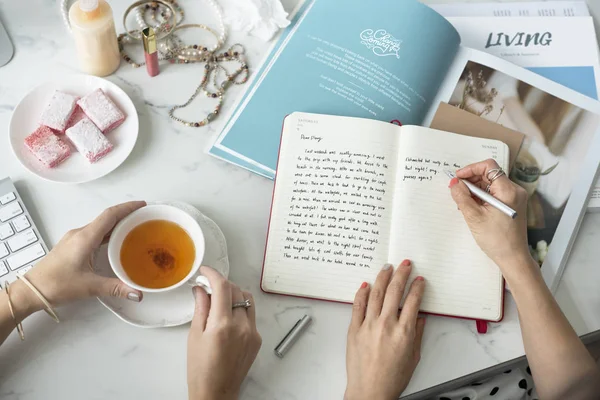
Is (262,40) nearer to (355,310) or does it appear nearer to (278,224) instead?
(278,224)

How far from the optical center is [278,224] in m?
0.86

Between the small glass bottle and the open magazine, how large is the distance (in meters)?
0.22

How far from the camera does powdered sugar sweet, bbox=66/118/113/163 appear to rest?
34.5 inches

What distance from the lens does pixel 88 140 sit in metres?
0.88

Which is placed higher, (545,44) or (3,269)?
(545,44)

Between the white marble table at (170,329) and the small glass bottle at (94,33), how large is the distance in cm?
4

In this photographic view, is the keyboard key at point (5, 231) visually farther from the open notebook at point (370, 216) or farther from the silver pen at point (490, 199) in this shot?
the silver pen at point (490, 199)

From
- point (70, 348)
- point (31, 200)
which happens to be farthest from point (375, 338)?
point (31, 200)

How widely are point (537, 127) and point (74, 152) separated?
736 millimetres

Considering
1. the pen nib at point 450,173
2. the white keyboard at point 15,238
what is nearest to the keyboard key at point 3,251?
the white keyboard at point 15,238

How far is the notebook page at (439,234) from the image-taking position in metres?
0.85

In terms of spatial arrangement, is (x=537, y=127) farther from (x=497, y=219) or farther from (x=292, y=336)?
(x=292, y=336)

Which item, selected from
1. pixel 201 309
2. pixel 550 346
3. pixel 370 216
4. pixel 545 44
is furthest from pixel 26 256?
pixel 545 44

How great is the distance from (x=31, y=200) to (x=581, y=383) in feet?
2.71
